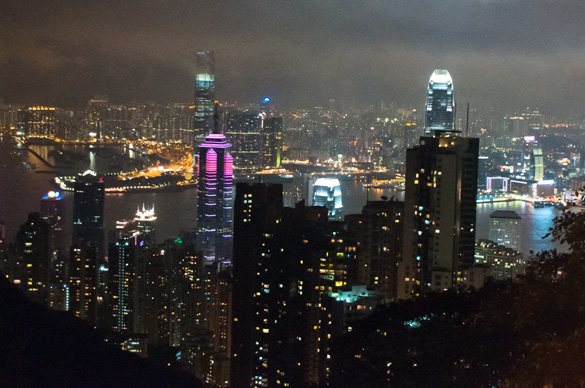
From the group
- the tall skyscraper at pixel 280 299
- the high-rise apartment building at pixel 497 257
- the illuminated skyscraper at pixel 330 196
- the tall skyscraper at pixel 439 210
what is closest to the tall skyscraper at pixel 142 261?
the tall skyscraper at pixel 280 299

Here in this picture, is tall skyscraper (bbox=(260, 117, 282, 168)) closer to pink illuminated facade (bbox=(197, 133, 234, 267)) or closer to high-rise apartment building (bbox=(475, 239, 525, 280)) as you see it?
pink illuminated facade (bbox=(197, 133, 234, 267))

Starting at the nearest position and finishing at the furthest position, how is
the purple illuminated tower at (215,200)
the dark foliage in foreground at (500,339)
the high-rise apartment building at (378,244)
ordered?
the dark foliage in foreground at (500,339) < the high-rise apartment building at (378,244) < the purple illuminated tower at (215,200)

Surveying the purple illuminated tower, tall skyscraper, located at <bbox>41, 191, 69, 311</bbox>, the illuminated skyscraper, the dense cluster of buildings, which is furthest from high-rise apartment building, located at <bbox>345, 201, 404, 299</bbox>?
tall skyscraper, located at <bbox>41, 191, 69, 311</bbox>

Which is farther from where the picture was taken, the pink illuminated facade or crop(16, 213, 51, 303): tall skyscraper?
the pink illuminated facade

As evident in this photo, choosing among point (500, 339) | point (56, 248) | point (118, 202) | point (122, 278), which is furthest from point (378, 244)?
point (118, 202)

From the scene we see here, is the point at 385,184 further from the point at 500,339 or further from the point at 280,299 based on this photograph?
the point at 500,339

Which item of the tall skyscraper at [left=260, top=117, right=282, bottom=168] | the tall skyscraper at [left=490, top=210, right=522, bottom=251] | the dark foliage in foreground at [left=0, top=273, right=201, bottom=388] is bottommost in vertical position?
the dark foliage in foreground at [left=0, top=273, right=201, bottom=388]

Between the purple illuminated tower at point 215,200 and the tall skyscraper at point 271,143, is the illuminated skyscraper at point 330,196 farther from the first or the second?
the tall skyscraper at point 271,143
